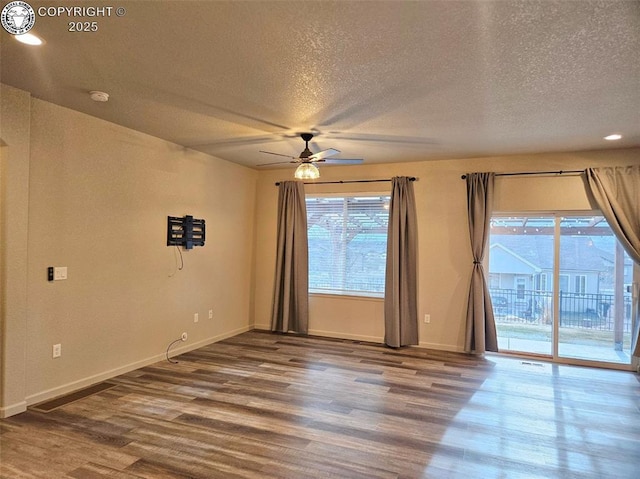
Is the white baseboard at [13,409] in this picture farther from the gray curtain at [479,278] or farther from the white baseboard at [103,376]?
the gray curtain at [479,278]

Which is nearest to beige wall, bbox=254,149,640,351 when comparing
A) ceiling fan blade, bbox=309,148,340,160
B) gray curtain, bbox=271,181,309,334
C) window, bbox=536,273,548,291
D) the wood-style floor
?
gray curtain, bbox=271,181,309,334

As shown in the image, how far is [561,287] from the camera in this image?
5098mm

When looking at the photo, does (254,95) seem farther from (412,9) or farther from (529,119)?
(529,119)

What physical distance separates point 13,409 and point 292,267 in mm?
3847

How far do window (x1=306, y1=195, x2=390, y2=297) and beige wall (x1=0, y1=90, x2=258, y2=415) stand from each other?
156cm

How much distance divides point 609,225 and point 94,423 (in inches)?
229

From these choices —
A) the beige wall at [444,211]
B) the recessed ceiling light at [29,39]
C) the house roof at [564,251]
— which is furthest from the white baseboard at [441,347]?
the recessed ceiling light at [29,39]

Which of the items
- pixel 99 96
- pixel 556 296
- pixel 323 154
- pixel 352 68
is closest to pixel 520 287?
pixel 556 296

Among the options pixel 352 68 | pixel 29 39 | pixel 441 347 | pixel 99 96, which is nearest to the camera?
pixel 29 39

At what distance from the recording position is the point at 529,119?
3.73 m

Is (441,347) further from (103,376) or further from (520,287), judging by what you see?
(103,376)

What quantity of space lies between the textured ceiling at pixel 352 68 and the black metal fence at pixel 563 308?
79.3 inches

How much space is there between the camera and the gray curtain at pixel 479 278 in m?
5.20

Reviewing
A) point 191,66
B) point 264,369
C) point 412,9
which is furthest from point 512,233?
point 191,66
